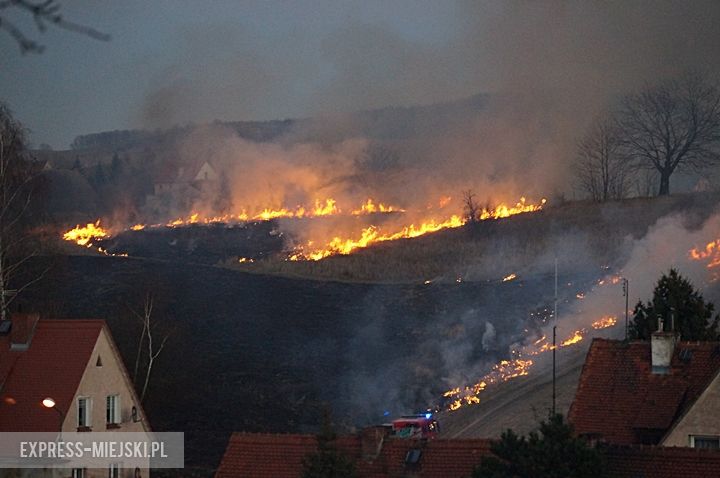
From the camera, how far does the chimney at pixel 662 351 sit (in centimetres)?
2225

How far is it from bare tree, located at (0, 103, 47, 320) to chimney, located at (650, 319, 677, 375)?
52.7 feet

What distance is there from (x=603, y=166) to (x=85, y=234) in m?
28.0

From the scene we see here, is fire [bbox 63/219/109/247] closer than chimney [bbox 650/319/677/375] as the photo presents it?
No

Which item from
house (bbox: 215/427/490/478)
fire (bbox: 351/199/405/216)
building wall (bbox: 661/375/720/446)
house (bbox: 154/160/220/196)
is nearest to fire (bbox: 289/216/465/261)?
fire (bbox: 351/199/405/216)

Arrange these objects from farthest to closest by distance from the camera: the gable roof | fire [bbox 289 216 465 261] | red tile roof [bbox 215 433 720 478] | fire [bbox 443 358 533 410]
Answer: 1. fire [bbox 289 216 465 261]
2. fire [bbox 443 358 533 410]
3. the gable roof
4. red tile roof [bbox 215 433 720 478]

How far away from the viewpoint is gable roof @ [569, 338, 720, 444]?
21312 mm

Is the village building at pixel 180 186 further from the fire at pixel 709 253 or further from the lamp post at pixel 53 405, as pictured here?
the lamp post at pixel 53 405

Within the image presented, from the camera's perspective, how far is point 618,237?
5391 cm

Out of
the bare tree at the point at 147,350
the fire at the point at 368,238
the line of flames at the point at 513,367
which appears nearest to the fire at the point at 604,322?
the line of flames at the point at 513,367

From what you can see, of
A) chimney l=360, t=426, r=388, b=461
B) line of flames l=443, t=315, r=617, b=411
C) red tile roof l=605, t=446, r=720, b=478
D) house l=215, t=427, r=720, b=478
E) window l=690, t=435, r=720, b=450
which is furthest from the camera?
line of flames l=443, t=315, r=617, b=411

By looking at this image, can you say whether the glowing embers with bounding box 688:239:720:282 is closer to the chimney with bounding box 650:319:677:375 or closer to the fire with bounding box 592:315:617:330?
the fire with bounding box 592:315:617:330

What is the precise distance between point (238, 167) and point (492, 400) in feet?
153

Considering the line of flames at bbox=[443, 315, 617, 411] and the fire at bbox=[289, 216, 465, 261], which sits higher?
the fire at bbox=[289, 216, 465, 261]

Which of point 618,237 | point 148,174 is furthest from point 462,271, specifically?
point 148,174
